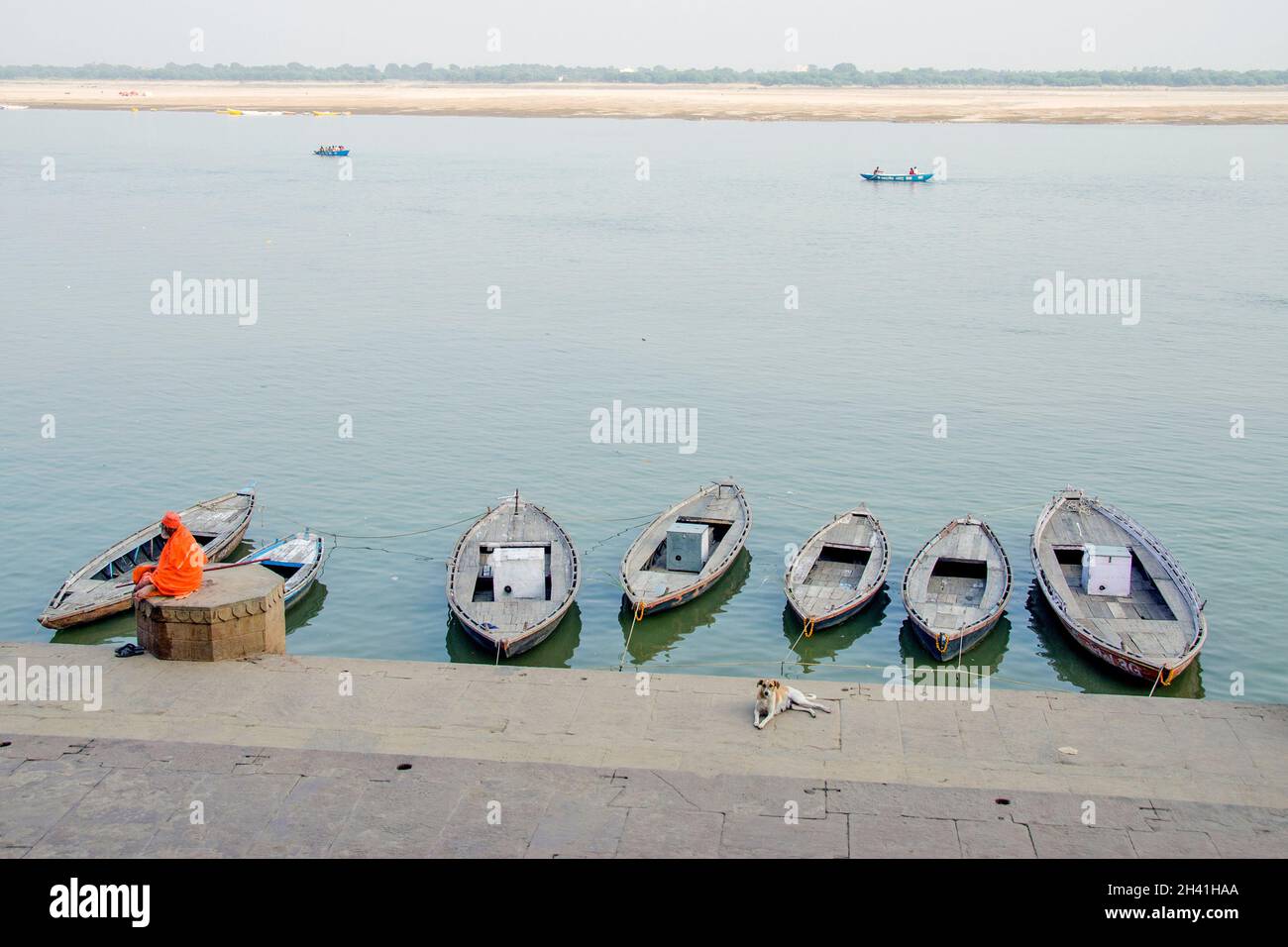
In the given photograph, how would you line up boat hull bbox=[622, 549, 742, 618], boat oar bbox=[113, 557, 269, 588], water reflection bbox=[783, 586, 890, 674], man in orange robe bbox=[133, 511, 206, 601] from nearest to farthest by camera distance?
man in orange robe bbox=[133, 511, 206, 601] → boat oar bbox=[113, 557, 269, 588] → water reflection bbox=[783, 586, 890, 674] → boat hull bbox=[622, 549, 742, 618]

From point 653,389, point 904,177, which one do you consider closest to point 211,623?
point 653,389

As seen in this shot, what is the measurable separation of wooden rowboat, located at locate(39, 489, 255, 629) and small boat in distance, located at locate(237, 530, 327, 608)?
0.83 m

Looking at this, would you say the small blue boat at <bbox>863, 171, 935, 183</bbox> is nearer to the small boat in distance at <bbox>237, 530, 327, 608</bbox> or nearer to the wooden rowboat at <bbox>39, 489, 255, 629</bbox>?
the wooden rowboat at <bbox>39, 489, 255, 629</bbox>


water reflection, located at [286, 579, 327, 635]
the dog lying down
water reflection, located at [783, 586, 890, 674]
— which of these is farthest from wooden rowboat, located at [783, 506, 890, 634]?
water reflection, located at [286, 579, 327, 635]

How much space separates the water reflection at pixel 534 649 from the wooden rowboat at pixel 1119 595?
8.91m

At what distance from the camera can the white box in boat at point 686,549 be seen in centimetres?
2562

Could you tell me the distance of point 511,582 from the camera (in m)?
23.9

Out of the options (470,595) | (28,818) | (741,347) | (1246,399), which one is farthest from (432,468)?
(1246,399)

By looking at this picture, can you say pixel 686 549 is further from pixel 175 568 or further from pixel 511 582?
pixel 175 568

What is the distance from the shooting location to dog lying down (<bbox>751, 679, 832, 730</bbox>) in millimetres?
15500

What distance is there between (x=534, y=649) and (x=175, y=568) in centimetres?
803

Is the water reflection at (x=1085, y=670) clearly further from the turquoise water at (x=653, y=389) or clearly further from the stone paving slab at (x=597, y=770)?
the stone paving slab at (x=597, y=770)

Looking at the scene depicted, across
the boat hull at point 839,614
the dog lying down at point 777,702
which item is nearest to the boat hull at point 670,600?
the boat hull at point 839,614

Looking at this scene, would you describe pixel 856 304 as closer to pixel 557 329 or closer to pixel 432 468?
pixel 557 329
